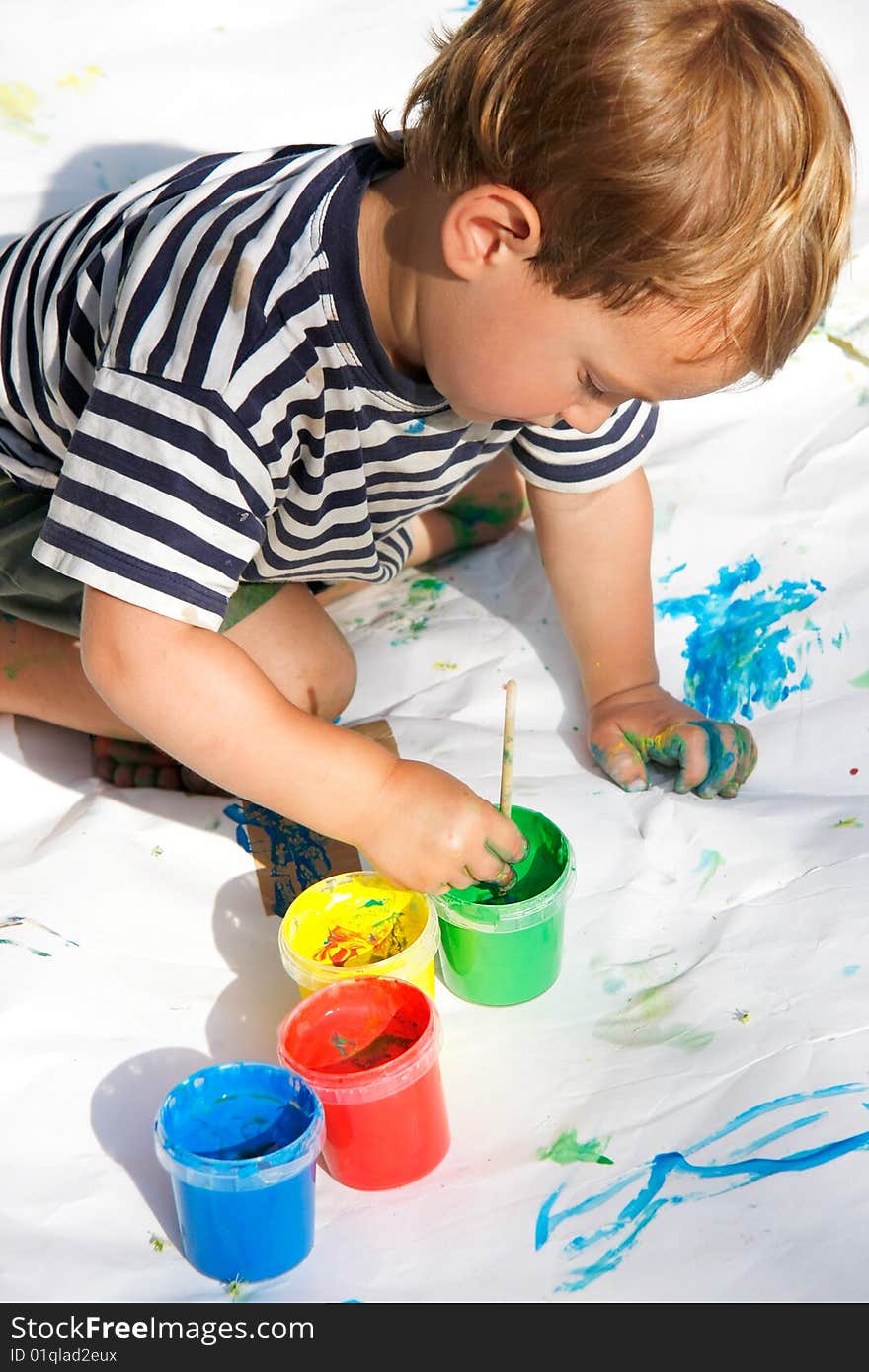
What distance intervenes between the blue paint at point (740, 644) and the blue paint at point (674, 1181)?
53 centimetres

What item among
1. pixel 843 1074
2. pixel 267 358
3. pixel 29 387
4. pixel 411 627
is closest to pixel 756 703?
pixel 411 627

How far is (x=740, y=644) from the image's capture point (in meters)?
1.46

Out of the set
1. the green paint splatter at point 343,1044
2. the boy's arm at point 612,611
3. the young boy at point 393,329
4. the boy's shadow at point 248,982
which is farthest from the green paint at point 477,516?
the green paint splatter at point 343,1044

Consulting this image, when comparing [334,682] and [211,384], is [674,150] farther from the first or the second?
[334,682]

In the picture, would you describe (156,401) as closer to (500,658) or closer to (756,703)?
(500,658)

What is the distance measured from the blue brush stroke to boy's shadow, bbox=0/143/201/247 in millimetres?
903

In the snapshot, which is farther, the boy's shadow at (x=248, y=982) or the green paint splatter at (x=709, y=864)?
the green paint splatter at (x=709, y=864)

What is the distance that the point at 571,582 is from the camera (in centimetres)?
145

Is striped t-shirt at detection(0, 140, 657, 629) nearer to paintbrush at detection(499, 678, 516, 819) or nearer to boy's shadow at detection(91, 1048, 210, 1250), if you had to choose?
paintbrush at detection(499, 678, 516, 819)

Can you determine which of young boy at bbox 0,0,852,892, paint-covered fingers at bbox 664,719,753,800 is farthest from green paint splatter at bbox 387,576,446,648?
paint-covered fingers at bbox 664,719,753,800

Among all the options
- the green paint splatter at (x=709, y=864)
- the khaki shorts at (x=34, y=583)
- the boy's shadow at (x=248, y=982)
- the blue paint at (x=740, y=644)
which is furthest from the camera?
the blue paint at (x=740, y=644)

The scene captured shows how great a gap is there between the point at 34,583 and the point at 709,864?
0.69m

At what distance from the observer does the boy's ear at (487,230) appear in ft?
3.06

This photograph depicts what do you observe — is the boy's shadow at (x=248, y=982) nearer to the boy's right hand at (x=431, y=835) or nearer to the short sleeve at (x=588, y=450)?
the boy's right hand at (x=431, y=835)
